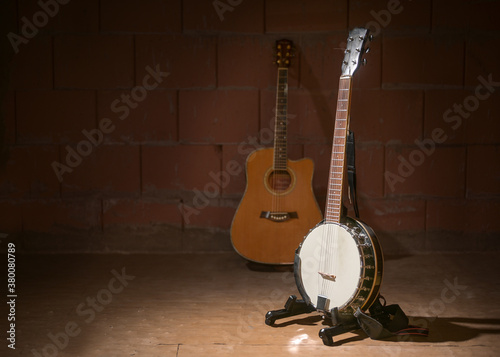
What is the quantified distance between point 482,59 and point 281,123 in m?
1.41

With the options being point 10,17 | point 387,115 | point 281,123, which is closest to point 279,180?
point 281,123

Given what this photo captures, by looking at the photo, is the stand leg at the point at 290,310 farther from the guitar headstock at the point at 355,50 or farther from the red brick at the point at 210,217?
the red brick at the point at 210,217

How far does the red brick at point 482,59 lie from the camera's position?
10.9ft

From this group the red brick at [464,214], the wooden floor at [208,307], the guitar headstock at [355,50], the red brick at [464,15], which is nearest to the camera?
the wooden floor at [208,307]

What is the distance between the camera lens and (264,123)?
338cm

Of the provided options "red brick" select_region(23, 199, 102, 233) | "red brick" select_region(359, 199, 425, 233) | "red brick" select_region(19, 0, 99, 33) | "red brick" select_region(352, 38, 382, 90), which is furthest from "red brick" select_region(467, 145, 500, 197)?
"red brick" select_region(19, 0, 99, 33)


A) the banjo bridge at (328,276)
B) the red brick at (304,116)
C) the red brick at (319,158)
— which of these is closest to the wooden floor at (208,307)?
the banjo bridge at (328,276)

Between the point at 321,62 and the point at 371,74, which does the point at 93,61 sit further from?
the point at 371,74

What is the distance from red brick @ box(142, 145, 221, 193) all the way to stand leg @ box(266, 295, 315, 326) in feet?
4.34

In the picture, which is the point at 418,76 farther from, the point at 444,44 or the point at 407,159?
the point at 407,159

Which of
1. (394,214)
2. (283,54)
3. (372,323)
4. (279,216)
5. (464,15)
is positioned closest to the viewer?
(372,323)

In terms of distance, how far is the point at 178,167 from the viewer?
3.41 m

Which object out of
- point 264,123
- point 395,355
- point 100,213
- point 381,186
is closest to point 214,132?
point 264,123

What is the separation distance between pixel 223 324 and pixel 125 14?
2.11 m
